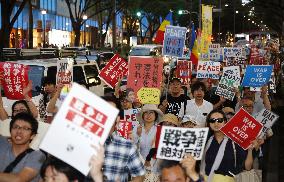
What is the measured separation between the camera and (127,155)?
477cm

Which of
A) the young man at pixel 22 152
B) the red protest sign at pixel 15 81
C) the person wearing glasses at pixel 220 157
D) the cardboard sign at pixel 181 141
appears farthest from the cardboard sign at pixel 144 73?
the young man at pixel 22 152

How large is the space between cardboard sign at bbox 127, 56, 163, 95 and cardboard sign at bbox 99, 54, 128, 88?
875mm

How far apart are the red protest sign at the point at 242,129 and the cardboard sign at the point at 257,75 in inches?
185

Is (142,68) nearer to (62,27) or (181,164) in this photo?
(181,164)

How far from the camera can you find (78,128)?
3.35 m

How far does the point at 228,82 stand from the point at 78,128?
743 cm

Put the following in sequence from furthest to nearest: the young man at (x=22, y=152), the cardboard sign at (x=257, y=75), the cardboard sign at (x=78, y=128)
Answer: the cardboard sign at (x=257, y=75), the young man at (x=22, y=152), the cardboard sign at (x=78, y=128)

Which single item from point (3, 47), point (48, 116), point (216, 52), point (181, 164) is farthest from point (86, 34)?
point (181, 164)

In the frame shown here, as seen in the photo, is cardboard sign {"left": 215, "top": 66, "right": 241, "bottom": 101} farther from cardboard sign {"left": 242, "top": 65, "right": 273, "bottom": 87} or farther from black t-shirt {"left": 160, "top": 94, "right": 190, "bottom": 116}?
black t-shirt {"left": 160, "top": 94, "right": 190, "bottom": 116}

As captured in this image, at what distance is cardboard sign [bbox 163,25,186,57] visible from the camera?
13062mm

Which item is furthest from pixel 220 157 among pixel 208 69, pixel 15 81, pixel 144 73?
pixel 208 69

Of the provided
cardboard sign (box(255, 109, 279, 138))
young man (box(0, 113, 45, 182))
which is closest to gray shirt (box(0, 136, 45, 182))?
young man (box(0, 113, 45, 182))

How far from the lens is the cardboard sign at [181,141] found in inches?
184

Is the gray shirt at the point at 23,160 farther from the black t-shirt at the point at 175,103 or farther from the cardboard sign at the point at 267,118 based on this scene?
the cardboard sign at the point at 267,118
